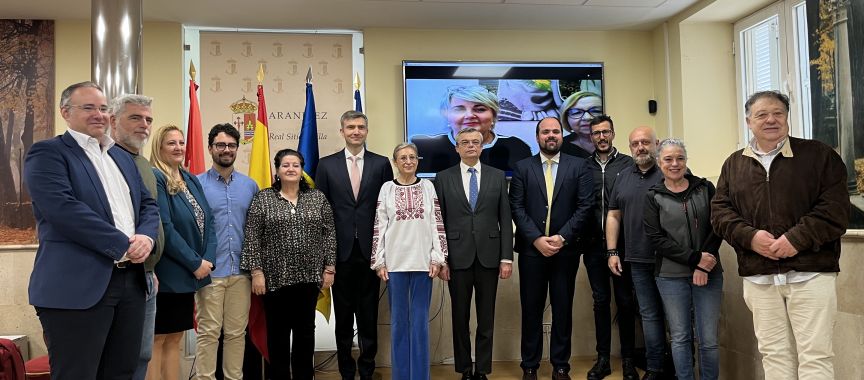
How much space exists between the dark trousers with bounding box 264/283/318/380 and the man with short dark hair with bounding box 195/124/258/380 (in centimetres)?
18

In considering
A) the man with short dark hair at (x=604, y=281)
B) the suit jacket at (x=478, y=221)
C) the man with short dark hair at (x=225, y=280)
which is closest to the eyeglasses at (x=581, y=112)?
the man with short dark hair at (x=604, y=281)

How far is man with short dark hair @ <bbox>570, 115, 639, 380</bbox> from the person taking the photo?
4.14 metres

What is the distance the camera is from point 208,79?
546 cm

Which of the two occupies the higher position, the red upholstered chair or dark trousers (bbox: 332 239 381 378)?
dark trousers (bbox: 332 239 381 378)

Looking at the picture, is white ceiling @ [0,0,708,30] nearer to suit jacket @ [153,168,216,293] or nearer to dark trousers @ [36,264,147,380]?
suit jacket @ [153,168,216,293]

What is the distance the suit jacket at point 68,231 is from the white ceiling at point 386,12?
9.81 feet

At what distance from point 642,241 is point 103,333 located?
2.82 metres

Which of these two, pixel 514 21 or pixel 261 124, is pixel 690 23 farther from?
pixel 261 124

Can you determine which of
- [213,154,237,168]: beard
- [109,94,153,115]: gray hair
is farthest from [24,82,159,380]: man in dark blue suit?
[213,154,237,168]: beard

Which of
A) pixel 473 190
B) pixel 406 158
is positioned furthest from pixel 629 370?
pixel 406 158

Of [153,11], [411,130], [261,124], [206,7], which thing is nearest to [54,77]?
[153,11]

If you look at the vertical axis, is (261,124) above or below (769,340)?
above

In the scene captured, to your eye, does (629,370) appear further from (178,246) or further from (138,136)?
(138,136)

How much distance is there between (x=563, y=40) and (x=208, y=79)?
314cm
